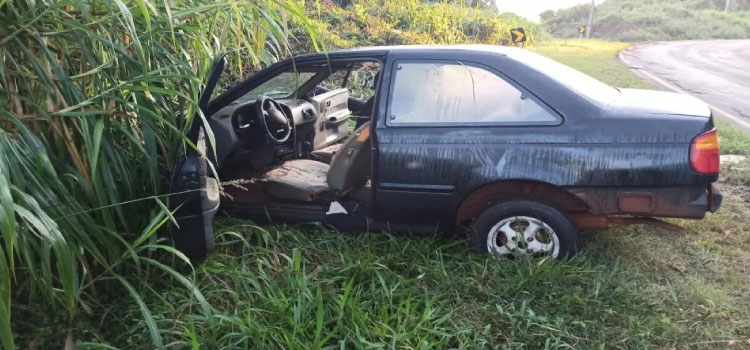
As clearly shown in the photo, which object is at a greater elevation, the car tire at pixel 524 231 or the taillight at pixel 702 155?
the taillight at pixel 702 155

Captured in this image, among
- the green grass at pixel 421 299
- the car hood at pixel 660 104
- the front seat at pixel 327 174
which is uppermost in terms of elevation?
the car hood at pixel 660 104

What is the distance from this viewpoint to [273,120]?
3.92m

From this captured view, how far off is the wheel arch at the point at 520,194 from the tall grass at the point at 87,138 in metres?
1.44

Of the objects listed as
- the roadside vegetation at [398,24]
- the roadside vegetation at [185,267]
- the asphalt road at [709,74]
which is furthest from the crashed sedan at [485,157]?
the roadside vegetation at [398,24]

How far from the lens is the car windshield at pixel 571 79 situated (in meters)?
3.24

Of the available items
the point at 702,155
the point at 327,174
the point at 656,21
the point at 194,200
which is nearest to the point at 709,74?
the point at 702,155

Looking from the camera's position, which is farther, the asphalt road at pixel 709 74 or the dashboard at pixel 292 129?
the asphalt road at pixel 709 74

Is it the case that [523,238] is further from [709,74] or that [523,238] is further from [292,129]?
[709,74]

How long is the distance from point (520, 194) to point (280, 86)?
1.85 metres

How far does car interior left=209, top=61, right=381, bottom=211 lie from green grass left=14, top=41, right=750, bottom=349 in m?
0.27

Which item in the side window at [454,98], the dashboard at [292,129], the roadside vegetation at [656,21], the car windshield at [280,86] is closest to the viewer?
the side window at [454,98]

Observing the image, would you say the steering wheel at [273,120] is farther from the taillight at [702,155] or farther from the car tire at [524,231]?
the taillight at [702,155]

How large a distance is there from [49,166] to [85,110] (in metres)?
0.39

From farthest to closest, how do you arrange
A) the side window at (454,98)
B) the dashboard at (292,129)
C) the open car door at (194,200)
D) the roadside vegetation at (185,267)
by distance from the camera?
the dashboard at (292,129)
the side window at (454,98)
the open car door at (194,200)
the roadside vegetation at (185,267)
